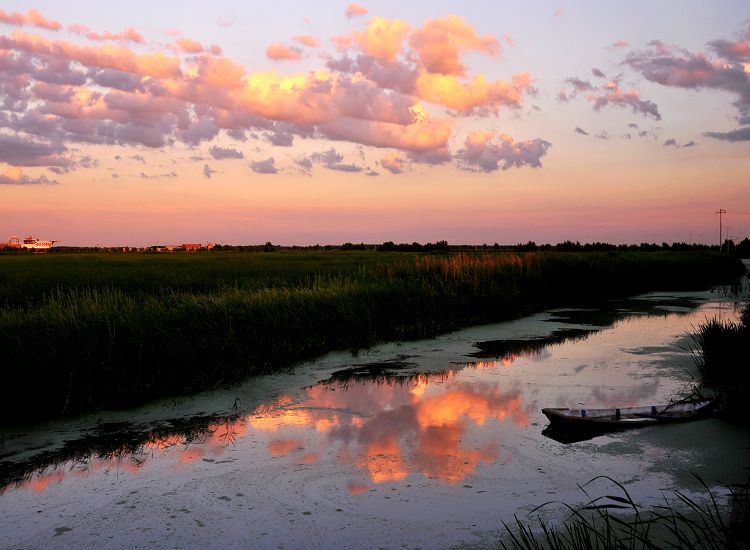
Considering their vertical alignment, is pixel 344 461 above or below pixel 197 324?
below

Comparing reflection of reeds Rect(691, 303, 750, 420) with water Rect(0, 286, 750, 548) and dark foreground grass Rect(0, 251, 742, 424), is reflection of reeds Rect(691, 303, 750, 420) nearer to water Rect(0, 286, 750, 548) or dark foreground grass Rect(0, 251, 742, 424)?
water Rect(0, 286, 750, 548)

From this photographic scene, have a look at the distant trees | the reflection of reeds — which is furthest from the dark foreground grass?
the distant trees

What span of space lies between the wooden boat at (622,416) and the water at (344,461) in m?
0.16

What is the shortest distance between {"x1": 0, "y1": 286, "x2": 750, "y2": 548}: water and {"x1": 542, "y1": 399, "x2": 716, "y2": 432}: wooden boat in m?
0.16

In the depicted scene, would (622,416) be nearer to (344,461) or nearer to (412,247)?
(344,461)

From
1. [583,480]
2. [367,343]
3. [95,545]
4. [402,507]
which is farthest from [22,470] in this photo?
[367,343]

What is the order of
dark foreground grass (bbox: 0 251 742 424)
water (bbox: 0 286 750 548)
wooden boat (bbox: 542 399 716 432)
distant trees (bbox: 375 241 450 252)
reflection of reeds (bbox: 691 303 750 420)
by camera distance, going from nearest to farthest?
water (bbox: 0 286 750 548), wooden boat (bbox: 542 399 716 432), dark foreground grass (bbox: 0 251 742 424), reflection of reeds (bbox: 691 303 750 420), distant trees (bbox: 375 241 450 252)

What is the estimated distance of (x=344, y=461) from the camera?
6188mm

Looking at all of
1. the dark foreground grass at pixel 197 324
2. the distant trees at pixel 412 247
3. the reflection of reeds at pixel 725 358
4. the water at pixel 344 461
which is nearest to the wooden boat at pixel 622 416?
the water at pixel 344 461

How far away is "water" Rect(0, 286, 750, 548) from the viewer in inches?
189

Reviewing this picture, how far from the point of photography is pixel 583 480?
18.5ft

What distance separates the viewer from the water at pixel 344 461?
4.79 metres

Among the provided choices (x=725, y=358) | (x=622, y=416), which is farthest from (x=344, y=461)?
(x=725, y=358)

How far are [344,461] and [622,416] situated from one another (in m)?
3.15
